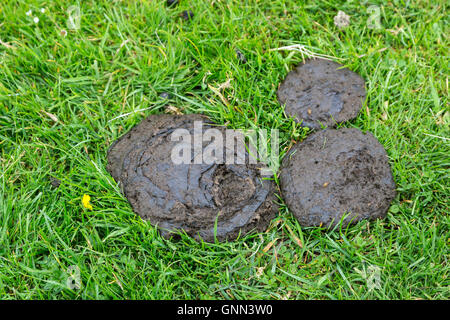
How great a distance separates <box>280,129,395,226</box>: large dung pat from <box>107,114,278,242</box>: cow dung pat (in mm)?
181

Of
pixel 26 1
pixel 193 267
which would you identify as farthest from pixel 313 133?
pixel 26 1

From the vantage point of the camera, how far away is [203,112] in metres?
2.94

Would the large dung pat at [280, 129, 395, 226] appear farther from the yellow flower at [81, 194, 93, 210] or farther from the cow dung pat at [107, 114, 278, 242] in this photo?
the yellow flower at [81, 194, 93, 210]

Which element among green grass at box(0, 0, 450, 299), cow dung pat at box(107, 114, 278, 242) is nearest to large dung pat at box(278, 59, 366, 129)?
green grass at box(0, 0, 450, 299)

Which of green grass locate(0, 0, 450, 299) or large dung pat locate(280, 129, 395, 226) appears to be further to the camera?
large dung pat locate(280, 129, 395, 226)

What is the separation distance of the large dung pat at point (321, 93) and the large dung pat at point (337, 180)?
17 centimetres

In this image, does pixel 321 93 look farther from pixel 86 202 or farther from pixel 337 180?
pixel 86 202

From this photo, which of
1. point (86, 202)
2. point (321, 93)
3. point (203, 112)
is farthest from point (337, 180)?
point (86, 202)

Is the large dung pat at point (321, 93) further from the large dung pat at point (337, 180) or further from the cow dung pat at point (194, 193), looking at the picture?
the cow dung pat at point (194, 193)

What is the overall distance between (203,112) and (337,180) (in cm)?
107

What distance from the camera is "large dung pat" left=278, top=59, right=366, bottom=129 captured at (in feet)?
9.20

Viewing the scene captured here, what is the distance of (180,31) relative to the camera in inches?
122

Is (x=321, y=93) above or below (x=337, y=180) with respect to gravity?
above
